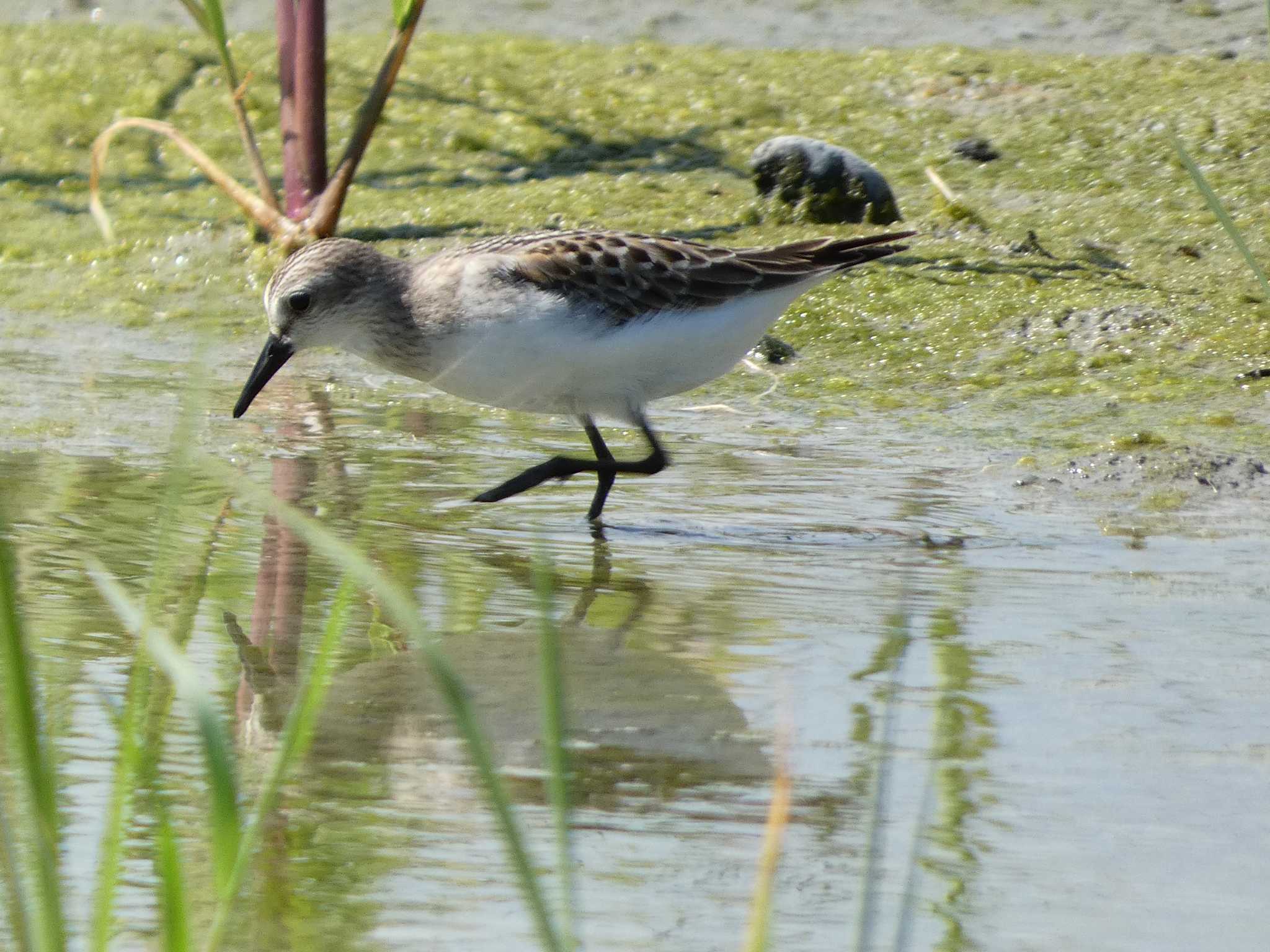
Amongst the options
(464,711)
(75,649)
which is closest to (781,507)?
(75,649)

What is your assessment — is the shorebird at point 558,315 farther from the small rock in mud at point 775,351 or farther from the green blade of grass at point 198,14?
the small rock in mud at point 775,351

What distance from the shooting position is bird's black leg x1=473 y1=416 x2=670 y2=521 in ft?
16.3

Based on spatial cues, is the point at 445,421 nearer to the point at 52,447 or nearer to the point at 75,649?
the point at 52,447

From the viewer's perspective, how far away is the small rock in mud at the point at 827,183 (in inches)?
289

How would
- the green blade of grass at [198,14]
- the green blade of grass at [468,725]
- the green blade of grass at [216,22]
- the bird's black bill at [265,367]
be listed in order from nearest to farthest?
the green blade of grass at [468,725]
the bird's black bill at [265,367]
the green blade of grass at [216,22]
the green blade of grass at [198,14]

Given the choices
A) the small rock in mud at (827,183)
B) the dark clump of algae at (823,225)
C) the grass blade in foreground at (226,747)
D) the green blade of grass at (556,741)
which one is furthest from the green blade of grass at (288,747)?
the small rock in mud at (827,183)

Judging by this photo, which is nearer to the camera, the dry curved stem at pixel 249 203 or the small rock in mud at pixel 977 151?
→ the dry curved stem at pixel 249 203

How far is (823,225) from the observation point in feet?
24.2

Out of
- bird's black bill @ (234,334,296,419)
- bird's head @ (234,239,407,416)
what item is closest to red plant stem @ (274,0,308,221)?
bird's head @ (234,239,407,416)

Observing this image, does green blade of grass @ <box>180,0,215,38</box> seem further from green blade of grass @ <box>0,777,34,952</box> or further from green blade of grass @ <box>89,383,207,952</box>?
green blade of grass @ <box>0,777,34,952</box>

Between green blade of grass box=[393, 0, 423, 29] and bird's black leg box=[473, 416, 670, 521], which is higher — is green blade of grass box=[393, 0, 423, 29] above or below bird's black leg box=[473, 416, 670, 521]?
above

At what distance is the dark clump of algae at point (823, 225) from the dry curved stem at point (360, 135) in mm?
496

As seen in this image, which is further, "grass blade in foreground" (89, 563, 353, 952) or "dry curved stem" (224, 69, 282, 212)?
"dry curved stem" (224, 69, 282, 212)

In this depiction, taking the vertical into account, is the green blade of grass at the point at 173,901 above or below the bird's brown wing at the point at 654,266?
above
